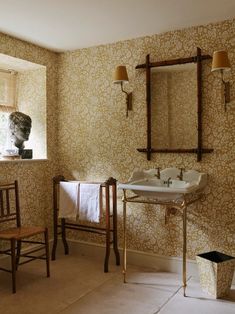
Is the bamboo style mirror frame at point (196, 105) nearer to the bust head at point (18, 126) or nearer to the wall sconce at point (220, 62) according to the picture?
the wall sconce at point (220, 62)

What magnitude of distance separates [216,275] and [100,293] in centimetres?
88

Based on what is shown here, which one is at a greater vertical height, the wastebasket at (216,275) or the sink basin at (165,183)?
the sink basin at (165,183)

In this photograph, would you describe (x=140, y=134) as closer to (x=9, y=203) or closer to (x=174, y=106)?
(x=174, y=106)

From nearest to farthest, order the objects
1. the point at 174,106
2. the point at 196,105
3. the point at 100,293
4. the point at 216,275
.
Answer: the point at 216,275
the point at 100,293
the point at 196,105
the point at 174,106

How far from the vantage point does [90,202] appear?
3229mm

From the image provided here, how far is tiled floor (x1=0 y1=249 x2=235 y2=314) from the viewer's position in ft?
7.91

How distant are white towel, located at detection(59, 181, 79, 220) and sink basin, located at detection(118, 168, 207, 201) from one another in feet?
1.96

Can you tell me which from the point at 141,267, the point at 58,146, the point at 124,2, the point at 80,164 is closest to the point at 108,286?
the point at 141,267

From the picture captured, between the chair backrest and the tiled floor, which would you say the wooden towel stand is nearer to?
the tiled floor

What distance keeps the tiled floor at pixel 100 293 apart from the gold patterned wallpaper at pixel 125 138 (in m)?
0.40

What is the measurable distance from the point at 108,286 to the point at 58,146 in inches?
64.3

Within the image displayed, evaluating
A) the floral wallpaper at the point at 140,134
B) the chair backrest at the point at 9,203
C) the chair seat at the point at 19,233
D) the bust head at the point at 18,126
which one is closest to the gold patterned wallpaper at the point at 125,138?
the floral wallpaper at the point at 140,134

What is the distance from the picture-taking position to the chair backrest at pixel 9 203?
3.08 meters

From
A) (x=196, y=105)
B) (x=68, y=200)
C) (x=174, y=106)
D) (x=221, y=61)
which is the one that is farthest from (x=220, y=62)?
(x=68, y=200)
